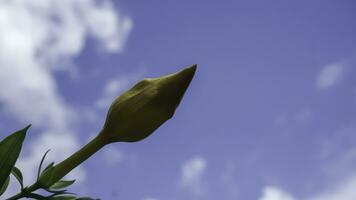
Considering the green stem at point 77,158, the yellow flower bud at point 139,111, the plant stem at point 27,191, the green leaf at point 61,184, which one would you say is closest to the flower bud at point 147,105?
the yellow flower bud at point 139,111

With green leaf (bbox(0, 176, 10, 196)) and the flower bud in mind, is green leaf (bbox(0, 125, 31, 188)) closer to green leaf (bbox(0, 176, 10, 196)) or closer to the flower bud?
green leaf (bbox(0, 176, 10, 196))

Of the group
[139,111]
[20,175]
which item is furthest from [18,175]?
[139,111]

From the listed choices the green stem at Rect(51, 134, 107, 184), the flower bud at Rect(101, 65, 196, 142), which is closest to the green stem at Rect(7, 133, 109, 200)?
the green stem at Rect(51, 134, 107, 184)

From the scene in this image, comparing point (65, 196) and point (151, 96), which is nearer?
point (151, 96)

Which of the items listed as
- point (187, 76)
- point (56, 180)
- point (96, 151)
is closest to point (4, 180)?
point (56, 180)

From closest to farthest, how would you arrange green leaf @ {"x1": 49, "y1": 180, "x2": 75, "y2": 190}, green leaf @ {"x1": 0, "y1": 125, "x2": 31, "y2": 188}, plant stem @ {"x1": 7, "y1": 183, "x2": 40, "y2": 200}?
green leaf @ {"x1": 0, "y1": 125, "x2": 31, "y2": 188} < plant stem @ {"x1": 7, "y1": 183, "x2": 40, "y2": 200} < green leaf @ {"x1": 49, "y1": 180, "x2": 75, "y2": 190}

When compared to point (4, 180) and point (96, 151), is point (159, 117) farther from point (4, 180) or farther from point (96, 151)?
point (4, 180)
